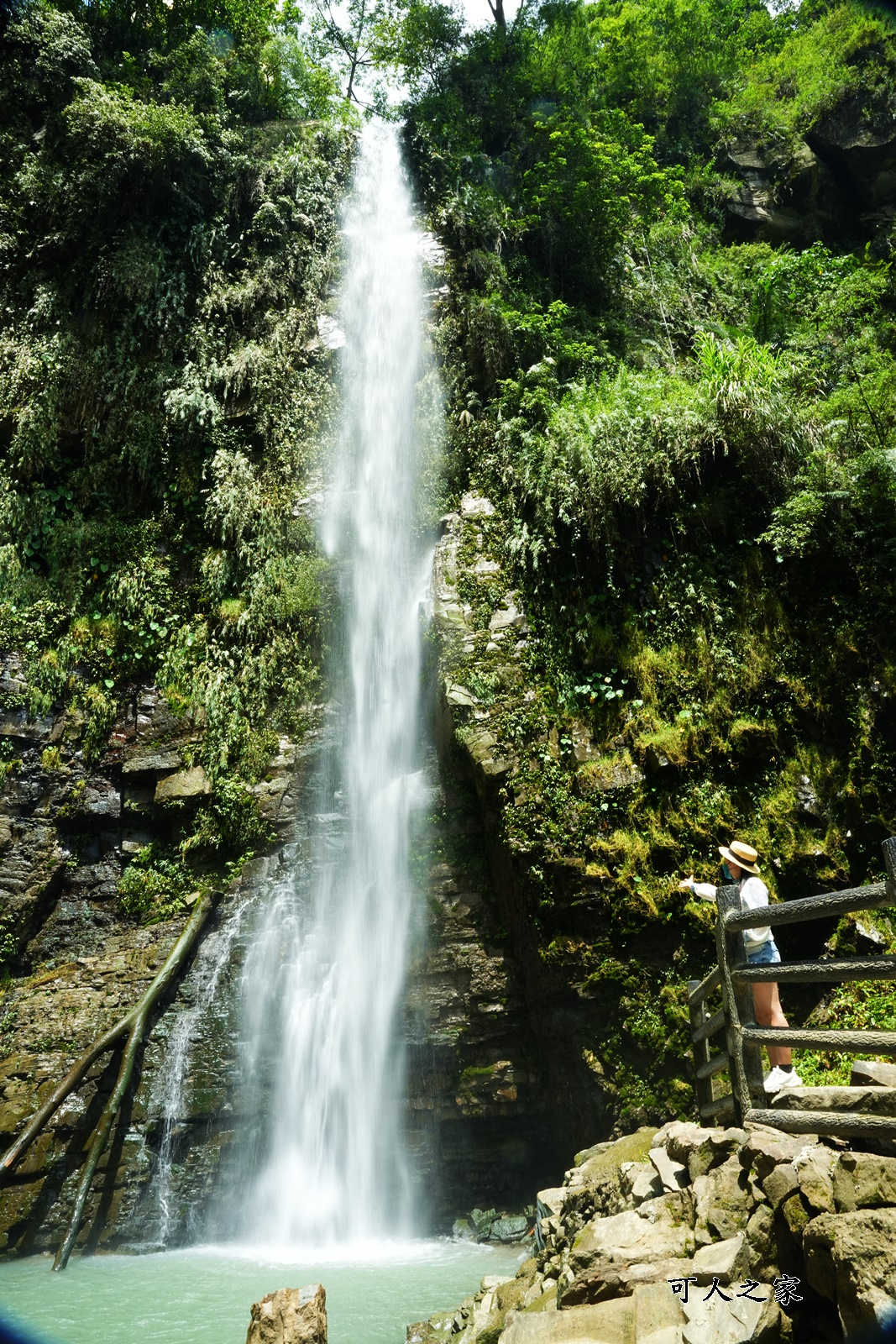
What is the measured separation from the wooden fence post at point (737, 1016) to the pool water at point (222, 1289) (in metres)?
2.76

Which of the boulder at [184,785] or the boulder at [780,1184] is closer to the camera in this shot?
the boulder at [780,1184]

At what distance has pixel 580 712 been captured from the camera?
7941 mm

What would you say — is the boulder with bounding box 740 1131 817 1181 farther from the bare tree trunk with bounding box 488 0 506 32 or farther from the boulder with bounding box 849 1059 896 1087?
the bare tree trunk with bounding box 488 0 506 32

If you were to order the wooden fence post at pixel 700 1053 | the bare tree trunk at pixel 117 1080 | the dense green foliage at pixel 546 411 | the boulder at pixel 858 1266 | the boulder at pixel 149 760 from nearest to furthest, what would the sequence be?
the boulder at pixel 858 1266 → the wooden fence post at pixel 700 1053 → the bare tree trunk at pixel 117 1080 → the dense green foliage at pixel 546 411 → the boulder at pixel 149 760

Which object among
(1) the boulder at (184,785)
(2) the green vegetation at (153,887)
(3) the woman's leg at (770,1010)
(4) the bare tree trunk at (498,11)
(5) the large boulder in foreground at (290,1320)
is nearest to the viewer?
(5) the large boulder in foreground at (290,1320)

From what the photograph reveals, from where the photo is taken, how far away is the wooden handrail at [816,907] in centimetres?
309

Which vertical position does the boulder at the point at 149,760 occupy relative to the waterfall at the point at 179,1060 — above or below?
above

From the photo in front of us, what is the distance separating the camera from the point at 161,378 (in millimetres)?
12008

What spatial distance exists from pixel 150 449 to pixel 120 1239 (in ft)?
32.3

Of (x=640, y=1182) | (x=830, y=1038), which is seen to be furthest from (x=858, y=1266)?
(x=640, y=1182)

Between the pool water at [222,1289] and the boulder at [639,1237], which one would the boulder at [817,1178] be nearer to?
the boulder at [639,1237]

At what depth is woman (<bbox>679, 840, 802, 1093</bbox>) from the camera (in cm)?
420

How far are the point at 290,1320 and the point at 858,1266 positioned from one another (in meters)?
2.94

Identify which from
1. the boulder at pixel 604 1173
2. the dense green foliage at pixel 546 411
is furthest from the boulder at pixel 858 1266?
the dense green foliage at pixel 546 411
